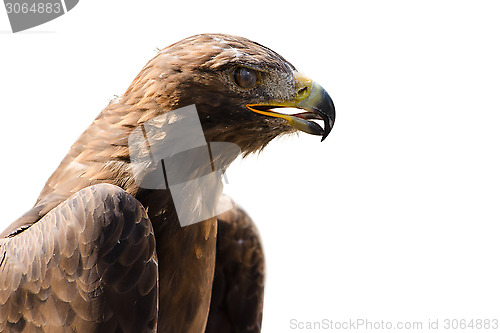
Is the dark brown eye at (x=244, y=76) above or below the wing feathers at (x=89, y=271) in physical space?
above

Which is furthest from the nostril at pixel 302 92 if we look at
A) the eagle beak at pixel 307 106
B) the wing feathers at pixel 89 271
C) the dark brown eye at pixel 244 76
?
the wing feathers at pixel 89 271

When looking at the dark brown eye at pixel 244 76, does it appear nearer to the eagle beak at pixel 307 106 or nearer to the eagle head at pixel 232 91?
the eagle head at pixel 232 91

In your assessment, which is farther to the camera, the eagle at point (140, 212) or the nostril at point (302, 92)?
the nostril at point (302, 92)

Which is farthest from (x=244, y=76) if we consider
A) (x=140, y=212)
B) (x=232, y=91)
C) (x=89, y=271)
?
(x=89, y=271)

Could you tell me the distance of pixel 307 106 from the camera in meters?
4.39

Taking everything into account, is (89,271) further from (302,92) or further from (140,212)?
(302,92)

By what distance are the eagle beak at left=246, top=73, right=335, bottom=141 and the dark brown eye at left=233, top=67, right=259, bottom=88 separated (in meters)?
0.16

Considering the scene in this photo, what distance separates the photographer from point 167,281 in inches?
178

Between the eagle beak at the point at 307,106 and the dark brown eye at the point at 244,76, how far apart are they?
159 mm

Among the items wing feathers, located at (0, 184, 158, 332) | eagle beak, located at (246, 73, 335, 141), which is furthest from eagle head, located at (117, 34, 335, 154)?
wing feathers, located at (0, 184, 158, 332)

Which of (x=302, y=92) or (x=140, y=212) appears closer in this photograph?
(x=140, y=212)

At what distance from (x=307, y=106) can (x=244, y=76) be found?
43cm

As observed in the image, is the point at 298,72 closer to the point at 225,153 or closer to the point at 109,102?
the point at 225,153

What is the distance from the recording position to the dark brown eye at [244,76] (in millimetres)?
4266
